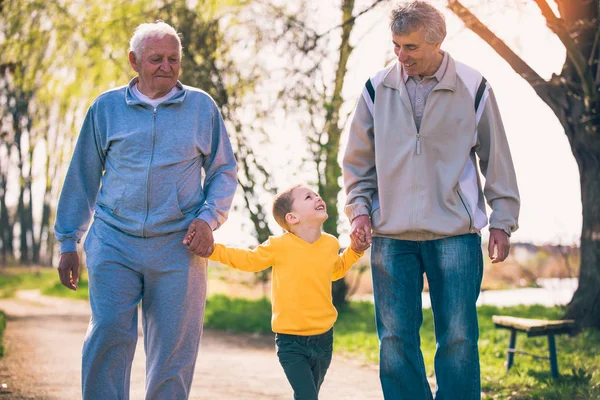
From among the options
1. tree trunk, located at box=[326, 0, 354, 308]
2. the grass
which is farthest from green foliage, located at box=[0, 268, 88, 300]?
tree trunk, located at box=[326, 0, 354, 308]

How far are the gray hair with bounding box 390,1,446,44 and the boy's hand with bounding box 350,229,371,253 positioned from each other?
1043mm

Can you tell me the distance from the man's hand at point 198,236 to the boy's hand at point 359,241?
2.52ft

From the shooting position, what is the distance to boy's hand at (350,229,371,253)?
461 cm

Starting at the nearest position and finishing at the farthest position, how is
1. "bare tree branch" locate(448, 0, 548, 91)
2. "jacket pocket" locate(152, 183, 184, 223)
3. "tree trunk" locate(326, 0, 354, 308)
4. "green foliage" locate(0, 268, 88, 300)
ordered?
"jacket pocket" locate(152, 183, 184, 223) → "bare tree branch" locate(448, 0, 548, 91) → "tree trunk" locate(326, 0, 354, 308) → "green foliage" locate(0, 268, 88, 300)

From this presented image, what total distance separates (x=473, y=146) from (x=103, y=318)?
2.10 meters

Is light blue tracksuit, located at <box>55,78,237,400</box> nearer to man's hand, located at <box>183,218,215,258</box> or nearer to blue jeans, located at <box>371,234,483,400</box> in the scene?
man's hand, located at <box>183,218,215,258</box>

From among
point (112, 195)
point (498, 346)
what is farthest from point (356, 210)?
point (498, 346)

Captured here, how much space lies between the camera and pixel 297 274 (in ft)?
15.9

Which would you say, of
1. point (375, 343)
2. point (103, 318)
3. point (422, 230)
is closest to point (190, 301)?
point (103, 318)

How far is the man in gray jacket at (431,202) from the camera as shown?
4402 millimetres

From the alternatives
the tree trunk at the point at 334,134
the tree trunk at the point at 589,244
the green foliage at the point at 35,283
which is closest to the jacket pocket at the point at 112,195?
the tree trunk at the point at 589,244

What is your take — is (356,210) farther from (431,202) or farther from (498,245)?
(498,245)

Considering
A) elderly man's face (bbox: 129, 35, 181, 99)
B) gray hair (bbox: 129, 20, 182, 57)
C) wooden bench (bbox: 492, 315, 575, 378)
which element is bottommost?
wooden bench (bbox: 492, 315, 575, 378)

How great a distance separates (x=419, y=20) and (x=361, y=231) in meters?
1.12
